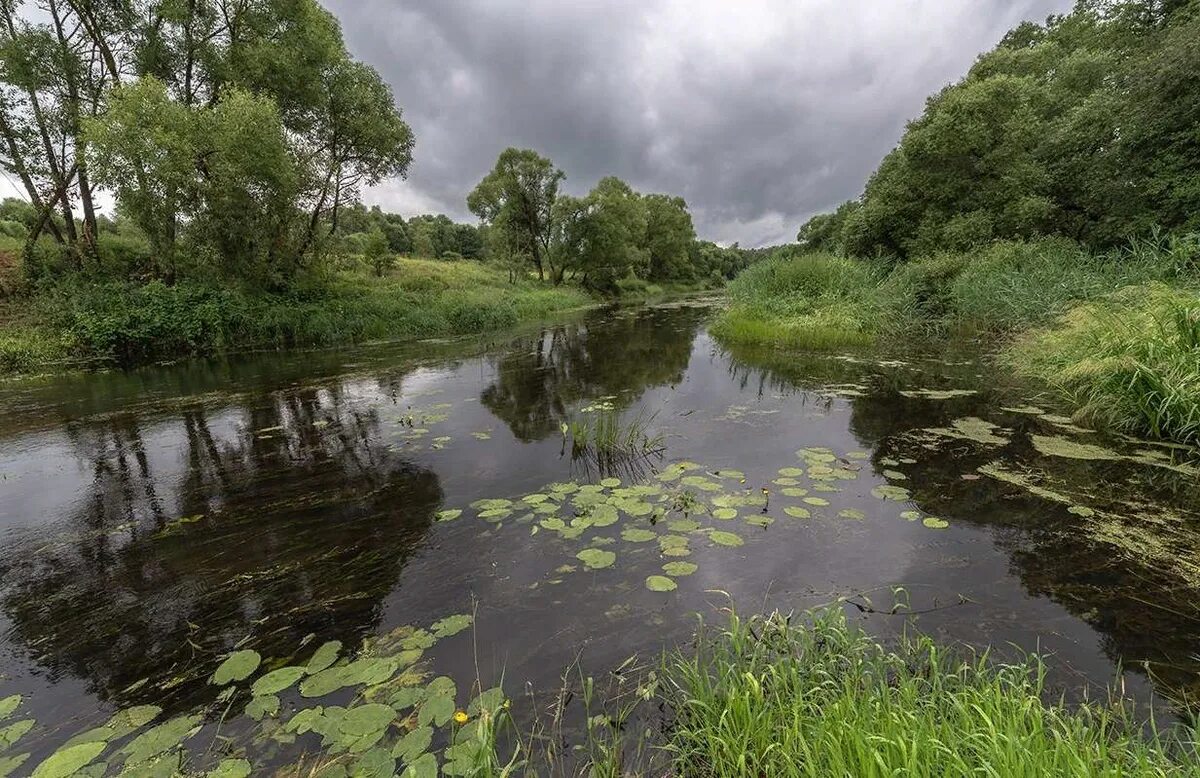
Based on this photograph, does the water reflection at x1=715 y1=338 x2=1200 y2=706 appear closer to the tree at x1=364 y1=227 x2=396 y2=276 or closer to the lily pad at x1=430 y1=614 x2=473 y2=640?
the lily pad at x1=430 y1=614 x2=473 y2=640

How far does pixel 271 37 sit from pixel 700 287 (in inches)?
2254

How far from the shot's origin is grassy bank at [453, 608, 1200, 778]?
62.6 inches

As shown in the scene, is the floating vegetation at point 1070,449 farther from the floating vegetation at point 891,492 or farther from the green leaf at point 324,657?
the green leaf at point 324,657

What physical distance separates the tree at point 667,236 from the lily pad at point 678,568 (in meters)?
56.6

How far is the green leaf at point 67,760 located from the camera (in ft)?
6.63

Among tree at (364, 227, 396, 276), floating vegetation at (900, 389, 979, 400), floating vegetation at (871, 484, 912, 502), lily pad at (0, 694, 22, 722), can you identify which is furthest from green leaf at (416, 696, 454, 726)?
tree at (364, 227, 396, 276)

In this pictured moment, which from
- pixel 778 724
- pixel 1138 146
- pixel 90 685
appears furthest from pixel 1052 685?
pixel 1138 146

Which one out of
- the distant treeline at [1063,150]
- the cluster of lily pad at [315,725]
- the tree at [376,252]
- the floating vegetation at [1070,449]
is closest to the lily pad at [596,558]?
the cluster of lily pad at [315,725]

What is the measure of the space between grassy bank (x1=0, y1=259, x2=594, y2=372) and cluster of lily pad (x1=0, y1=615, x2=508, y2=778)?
17079mm

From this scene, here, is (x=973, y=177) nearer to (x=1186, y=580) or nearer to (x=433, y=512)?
(x=1186, y=580)

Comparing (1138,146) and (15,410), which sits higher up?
(1138,146)

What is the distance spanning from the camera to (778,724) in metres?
2.05

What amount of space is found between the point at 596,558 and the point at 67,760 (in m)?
2.79

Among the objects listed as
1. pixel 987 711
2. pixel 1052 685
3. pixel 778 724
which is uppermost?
pixel 987 711
